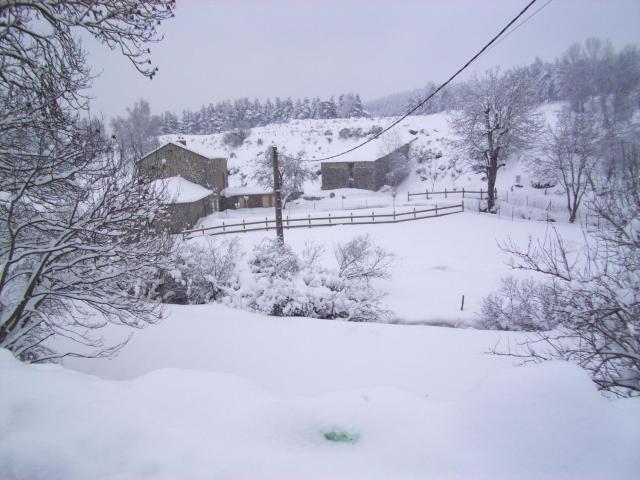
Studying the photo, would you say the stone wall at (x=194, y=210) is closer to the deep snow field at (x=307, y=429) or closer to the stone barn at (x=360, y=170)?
the stone barn at (x=360, y=170)

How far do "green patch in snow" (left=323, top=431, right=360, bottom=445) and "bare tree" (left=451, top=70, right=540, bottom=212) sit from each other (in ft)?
96.5

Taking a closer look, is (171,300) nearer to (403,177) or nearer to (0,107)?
(0,107)

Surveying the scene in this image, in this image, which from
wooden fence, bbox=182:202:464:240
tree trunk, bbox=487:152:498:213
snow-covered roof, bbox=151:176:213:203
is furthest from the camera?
tree trunk, bbox=487:152:498:213

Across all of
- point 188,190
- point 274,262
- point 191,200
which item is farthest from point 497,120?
point 188,190

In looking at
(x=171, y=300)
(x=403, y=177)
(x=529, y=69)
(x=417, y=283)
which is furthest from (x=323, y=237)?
(x=529, y=69)

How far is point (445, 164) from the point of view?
43.4 metres

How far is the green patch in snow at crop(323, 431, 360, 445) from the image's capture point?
98.7 inches

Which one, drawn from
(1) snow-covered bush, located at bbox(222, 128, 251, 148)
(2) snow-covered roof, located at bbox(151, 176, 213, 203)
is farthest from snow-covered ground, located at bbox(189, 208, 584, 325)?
(1) snow-covered bush, located at bbox(222, 128, 251, 148)

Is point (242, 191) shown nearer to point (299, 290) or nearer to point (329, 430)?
point (299, 290)

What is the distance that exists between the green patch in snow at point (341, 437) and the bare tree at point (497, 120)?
96.5 feet

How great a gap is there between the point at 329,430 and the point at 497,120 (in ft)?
98.3

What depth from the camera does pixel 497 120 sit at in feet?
88.4

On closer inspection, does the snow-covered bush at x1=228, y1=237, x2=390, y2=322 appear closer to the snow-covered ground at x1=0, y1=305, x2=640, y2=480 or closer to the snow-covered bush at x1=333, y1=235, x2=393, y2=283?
the snow-covered bush at x1=333, y1=235, x2=393, y2=283

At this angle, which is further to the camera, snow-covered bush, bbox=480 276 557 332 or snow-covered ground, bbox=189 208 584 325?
snow-covered ground, bbox=189 208 584 325
